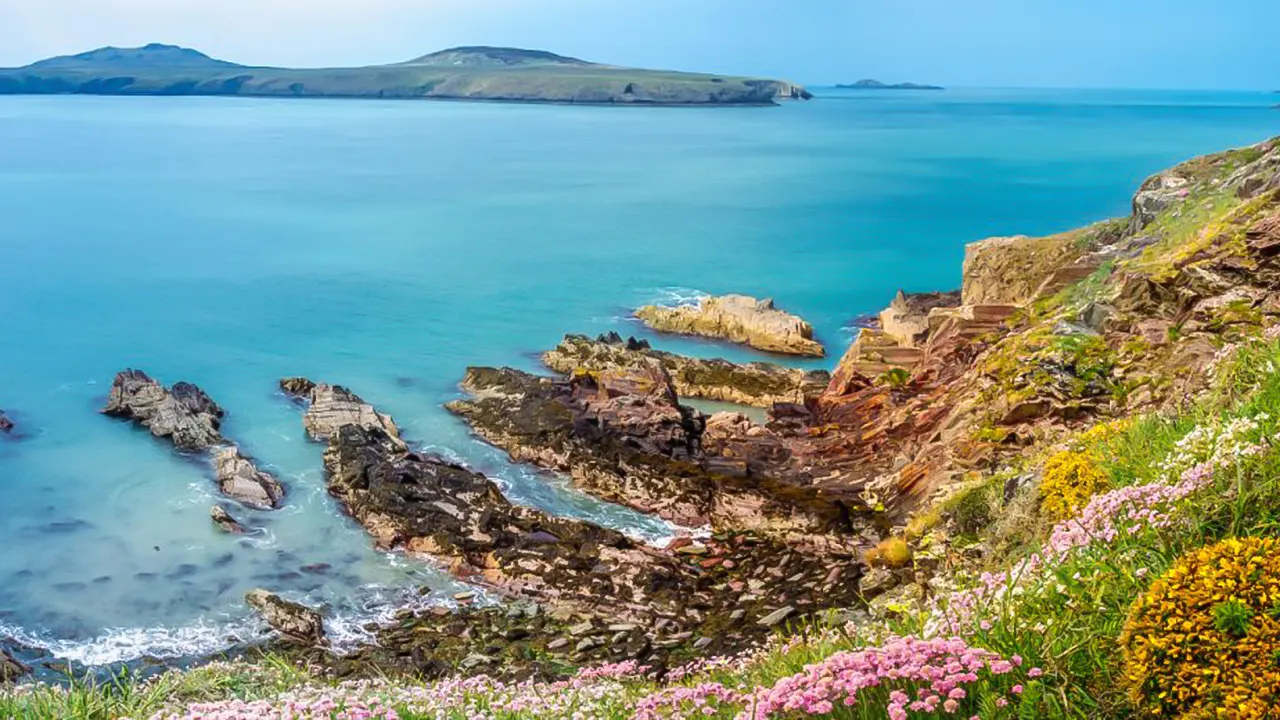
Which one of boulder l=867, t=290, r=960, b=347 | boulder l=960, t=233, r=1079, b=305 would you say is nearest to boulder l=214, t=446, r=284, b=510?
boulder l=867, t=290, r=960, b=347

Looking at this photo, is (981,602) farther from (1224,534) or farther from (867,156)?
(867,156)

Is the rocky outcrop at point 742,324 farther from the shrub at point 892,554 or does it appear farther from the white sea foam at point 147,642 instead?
the white sea foam at point 147,642

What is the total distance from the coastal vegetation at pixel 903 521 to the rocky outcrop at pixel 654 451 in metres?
0.12

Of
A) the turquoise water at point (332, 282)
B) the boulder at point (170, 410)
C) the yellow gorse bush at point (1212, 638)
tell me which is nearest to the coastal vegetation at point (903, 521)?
the yellow gorse bush at point (1212, 638)

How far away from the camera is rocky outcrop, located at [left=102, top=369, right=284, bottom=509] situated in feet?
A: 101

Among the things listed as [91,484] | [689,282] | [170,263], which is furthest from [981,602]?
[170,263]

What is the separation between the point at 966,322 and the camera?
3169cm

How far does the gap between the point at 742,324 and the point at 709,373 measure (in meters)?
9.01

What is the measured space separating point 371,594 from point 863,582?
474 inches

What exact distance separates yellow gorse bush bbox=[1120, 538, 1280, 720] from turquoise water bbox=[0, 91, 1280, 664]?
66.3 feet

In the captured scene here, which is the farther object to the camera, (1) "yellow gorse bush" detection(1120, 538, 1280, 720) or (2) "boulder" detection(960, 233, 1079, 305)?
(2) "boulder" detection(960, 233, 1079, 305)

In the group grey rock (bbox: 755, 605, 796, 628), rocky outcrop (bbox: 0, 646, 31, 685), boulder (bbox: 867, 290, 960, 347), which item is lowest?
rocky outcrop (bbox: 0, 646, 31, 685)

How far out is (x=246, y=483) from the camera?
3092 centimetres

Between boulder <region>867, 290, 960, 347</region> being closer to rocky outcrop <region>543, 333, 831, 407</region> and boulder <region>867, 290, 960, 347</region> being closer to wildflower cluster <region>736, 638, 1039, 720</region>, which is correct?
rocky outcrop <region>543, 333, 831, 407</region>
